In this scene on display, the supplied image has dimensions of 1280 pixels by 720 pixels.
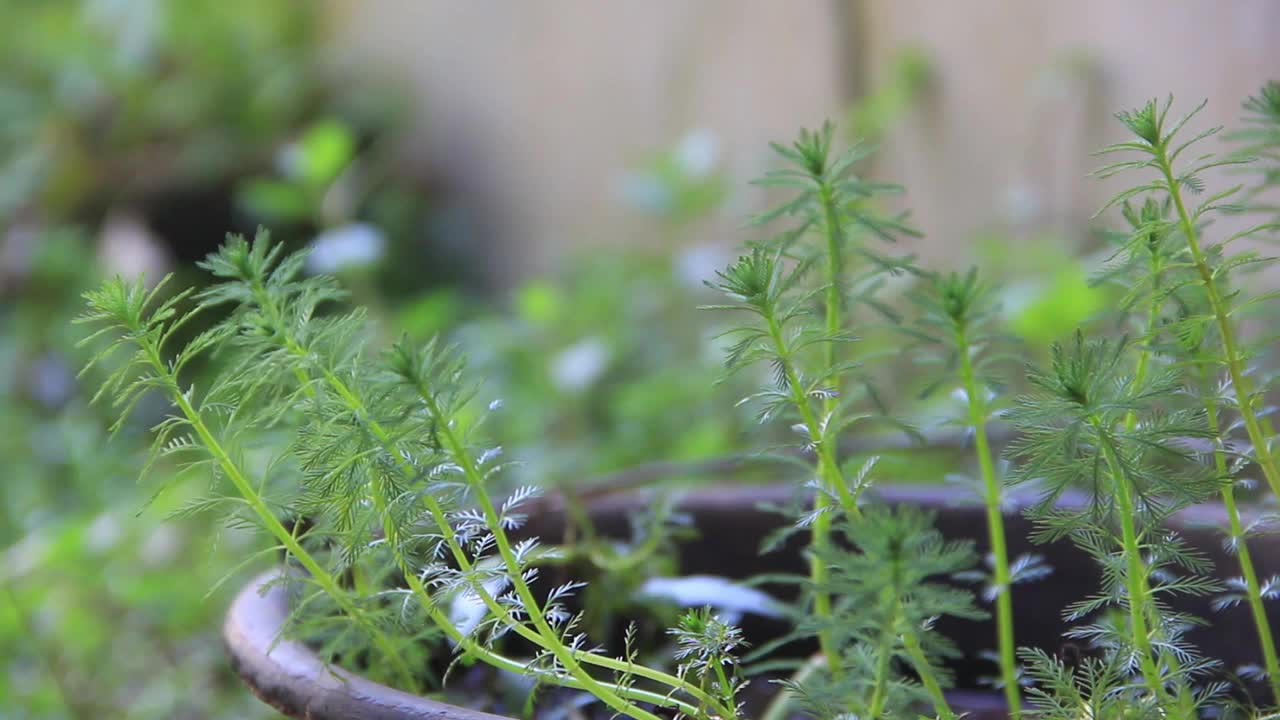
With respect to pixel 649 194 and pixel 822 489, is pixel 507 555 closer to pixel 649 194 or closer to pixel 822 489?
pixel 822 489

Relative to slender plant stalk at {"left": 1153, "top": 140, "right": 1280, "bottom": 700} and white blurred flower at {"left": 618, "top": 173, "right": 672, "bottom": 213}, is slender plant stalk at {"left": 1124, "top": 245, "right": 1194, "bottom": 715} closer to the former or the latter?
slender plant stalk at {"left": 1153, "top": 140, "right": 1280, "bottom": 700}

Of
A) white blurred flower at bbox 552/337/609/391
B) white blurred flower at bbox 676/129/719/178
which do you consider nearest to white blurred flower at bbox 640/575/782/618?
white blurred flower at bbox 552/337/609/391

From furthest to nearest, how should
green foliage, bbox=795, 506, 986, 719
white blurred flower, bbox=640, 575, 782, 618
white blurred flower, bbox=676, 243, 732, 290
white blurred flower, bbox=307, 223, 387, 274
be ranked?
1. white blurred flower, bbox=676, 243, 732, 290
2. white blurred flower, bbox=307, 223, 387, 274
3. white blurred flower, bbox=640, 575, 782, 618
4. green foliage, bbox=795, 506, 986, 719

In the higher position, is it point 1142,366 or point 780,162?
point 780,162

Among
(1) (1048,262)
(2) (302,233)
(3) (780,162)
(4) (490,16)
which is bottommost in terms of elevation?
(1) (1048,262)

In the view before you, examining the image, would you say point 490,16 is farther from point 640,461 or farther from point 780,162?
point 640,461

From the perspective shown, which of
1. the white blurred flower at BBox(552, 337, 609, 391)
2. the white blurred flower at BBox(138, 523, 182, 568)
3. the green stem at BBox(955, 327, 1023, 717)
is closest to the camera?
the green stem at BBox(955, 327, 1023, 717)

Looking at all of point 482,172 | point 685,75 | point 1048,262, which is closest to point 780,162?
point 685,75

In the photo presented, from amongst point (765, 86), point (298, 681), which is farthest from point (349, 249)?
point (298, 681)
